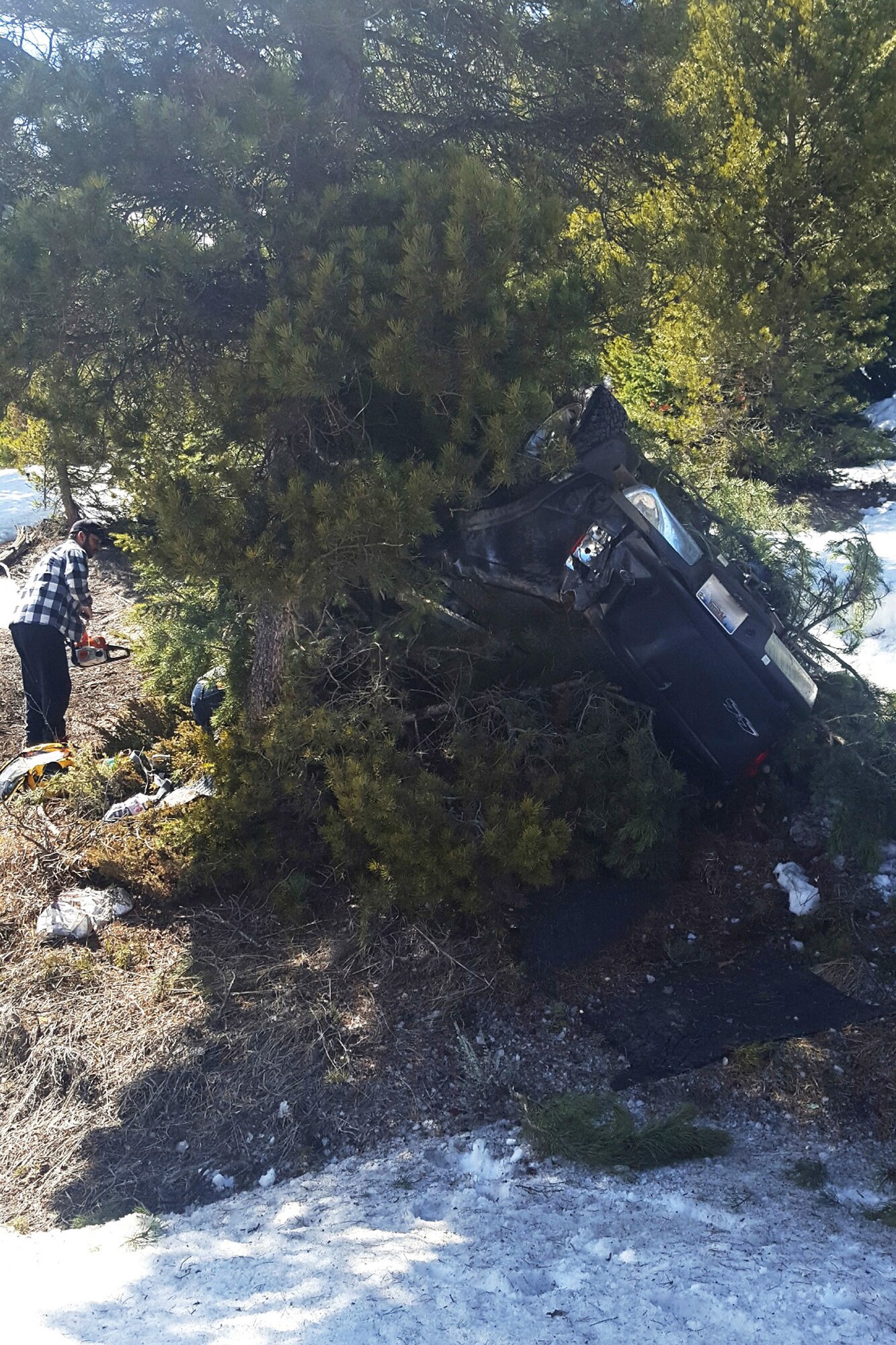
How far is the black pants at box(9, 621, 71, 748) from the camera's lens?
6.35m

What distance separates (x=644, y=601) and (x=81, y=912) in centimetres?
324

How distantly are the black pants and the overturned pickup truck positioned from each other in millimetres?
2964

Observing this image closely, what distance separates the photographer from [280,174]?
4.26 metres

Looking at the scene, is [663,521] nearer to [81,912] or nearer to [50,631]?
[81,912]

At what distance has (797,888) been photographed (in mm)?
4633

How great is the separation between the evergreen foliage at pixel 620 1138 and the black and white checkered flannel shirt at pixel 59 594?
4.47 meters

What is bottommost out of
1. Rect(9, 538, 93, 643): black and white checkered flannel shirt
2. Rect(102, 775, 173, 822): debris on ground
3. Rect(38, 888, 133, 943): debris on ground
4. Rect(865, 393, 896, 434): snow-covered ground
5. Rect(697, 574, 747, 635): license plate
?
Rect(38, 888, 133, 943): debris on ground

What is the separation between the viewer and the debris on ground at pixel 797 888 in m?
4.55

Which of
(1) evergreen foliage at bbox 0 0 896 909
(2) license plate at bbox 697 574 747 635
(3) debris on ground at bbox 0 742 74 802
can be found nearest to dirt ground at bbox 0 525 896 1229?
(1) evergreen foliage at bbox 0 0 896 909

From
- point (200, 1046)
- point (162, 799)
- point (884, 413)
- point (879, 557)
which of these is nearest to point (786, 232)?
point (879, 557)

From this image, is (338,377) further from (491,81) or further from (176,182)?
(491,81)

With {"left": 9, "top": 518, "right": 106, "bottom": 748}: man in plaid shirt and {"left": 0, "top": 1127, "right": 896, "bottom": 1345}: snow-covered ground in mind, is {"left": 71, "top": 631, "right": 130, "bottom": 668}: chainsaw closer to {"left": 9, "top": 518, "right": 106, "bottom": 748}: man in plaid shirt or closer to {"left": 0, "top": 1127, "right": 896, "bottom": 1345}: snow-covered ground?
{"left": 9, "top": 518, "right": 106, "bottom": 748}: man in plaid shirt

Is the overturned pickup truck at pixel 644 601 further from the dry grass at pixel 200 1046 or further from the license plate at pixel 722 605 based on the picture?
the dry grass at pixel 200 1046

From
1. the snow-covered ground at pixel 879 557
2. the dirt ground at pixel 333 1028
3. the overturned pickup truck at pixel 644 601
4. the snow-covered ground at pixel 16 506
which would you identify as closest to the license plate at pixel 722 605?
the overturned pickup truck at pixel 644 601
